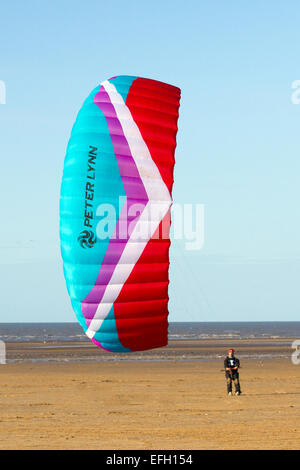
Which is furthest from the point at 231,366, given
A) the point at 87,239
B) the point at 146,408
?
the point at 87,239

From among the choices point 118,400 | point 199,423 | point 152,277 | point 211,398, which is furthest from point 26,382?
point 152,277

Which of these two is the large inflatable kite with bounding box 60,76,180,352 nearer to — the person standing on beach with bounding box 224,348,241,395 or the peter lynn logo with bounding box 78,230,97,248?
the peter lynn logo with bounding box 78,230,97,248

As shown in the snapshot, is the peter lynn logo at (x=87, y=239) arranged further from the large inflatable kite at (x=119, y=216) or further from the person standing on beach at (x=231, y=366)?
the person standing on beach at (x=231, y=366)

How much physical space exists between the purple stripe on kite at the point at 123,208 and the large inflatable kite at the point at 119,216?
0.02 metres

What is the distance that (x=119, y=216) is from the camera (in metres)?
14.0

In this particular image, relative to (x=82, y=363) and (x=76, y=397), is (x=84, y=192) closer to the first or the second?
(x=76, y=397)

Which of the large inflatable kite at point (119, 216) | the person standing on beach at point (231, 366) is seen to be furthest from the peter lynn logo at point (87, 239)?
the person standing on beach at point (231, 366)

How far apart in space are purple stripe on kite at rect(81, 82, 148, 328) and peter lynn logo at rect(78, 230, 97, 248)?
1.05 feet

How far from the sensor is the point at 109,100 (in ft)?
48.5

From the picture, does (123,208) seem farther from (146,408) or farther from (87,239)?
(146,408)

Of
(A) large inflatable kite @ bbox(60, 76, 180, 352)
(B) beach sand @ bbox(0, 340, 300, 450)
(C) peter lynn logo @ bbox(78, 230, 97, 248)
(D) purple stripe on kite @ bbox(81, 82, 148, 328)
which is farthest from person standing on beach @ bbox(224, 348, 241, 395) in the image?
(C) peter lynn logo @ bbox(78, 230, 97, 248)

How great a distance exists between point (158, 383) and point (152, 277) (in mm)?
17599

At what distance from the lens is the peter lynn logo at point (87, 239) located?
14031 mm

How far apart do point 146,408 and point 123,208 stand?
37.0 ft
